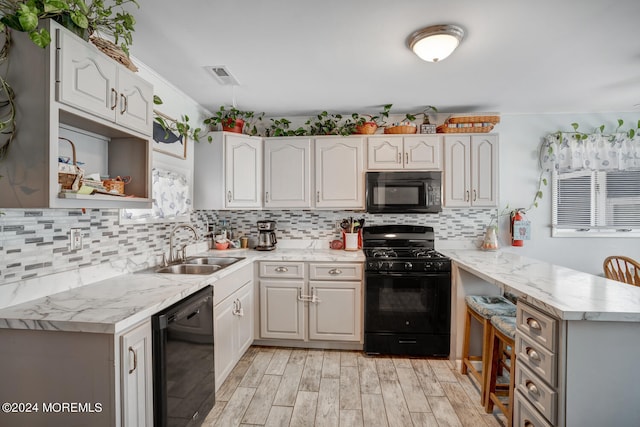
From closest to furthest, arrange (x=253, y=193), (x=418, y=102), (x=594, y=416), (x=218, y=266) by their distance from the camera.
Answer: (x=594, y=416) → (x=218, y=266) → (x=418, y=102) → (x=253, y=193)

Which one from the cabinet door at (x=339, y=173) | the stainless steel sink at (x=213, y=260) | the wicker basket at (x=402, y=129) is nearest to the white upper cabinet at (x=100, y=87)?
the stainless steel sink at (x=213, y=260)

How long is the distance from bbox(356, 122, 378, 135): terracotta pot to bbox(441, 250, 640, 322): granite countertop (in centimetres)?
158

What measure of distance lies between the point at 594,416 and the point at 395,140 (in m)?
2.44

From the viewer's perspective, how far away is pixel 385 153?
10.2ft

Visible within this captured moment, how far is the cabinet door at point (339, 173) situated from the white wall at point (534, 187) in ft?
5.09

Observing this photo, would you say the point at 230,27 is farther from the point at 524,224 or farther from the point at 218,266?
the point at 524,224

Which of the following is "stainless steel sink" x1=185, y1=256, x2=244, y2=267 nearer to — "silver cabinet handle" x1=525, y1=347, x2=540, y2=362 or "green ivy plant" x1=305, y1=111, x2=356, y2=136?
"green ivy plant" x1=305, y1=111, x2=356, y2=136

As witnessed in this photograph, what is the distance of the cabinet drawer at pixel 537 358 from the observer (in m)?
1.34

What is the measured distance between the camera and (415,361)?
8.78 feet

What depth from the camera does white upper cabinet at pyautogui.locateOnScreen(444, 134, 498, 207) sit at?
3.00 meters

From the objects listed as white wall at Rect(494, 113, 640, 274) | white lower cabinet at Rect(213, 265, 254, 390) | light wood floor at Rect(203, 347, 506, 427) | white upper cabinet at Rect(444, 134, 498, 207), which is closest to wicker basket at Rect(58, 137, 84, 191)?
white lower cabinet at Rect(213, 265, 254, 390)

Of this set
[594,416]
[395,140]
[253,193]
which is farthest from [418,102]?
[594,416]

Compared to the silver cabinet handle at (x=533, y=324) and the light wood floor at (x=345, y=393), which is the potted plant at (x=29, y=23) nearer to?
the light wood floor at (x=345, y=393)

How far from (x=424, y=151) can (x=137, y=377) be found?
2.87 meters
